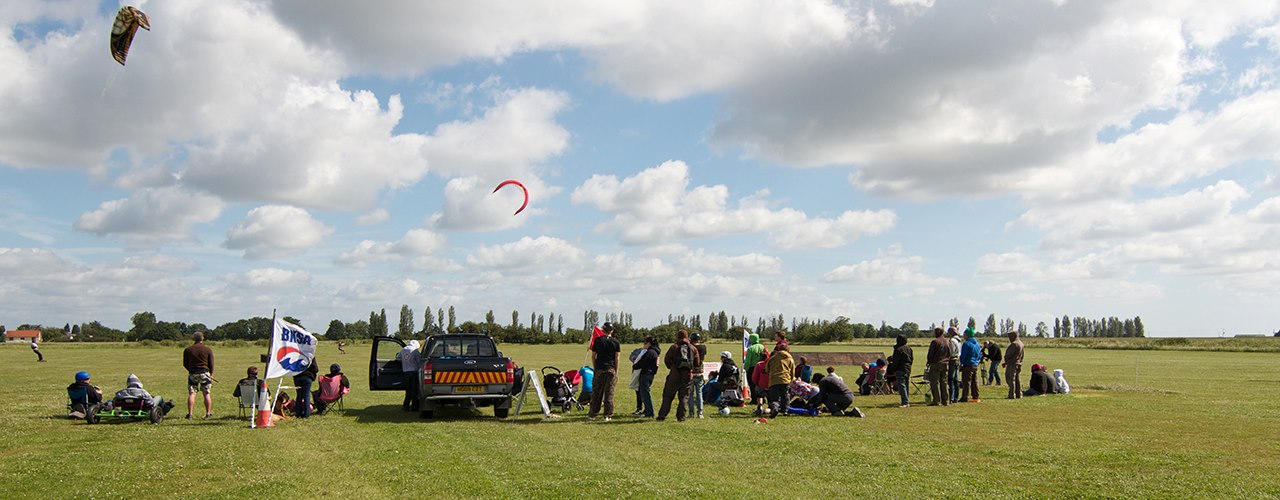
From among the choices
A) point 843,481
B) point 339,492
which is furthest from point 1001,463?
point 339,492

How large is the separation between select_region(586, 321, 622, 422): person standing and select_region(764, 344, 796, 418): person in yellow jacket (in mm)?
3027

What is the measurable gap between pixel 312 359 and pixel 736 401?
8.82 metres

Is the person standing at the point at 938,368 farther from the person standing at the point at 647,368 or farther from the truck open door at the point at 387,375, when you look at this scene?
the truck open door at the point at 387,375

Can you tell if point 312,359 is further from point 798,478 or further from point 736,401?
point 798,478

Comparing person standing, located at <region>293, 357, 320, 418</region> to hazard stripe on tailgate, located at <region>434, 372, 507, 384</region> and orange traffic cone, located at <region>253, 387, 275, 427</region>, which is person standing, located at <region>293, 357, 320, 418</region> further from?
hazard stripe on tailgate, located at <region>434, 372, 507, 384</region>

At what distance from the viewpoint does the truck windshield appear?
55.7ft

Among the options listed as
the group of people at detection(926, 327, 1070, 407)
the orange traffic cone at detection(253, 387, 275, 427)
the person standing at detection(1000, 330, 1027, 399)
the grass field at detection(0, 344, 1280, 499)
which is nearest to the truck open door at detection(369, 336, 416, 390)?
the grass field at detection(0, 344, 1280, 499)

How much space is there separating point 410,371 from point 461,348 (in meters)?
1.82

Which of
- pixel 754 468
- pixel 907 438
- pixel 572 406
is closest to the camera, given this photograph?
pixel 754 468

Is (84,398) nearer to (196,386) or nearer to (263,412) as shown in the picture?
(196,386)

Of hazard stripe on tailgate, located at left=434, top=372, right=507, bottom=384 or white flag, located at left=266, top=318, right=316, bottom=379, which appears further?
hazard stripe on tailgate, located at left=434, top=372, right=507, bottom=384

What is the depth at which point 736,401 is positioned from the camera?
18.1 metres

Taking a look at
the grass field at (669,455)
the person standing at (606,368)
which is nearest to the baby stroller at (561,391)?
the grass field at (669,455)

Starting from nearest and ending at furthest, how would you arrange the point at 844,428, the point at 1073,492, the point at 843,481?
the point at 1073,492
the point at 843,481
the point at 844,428
